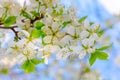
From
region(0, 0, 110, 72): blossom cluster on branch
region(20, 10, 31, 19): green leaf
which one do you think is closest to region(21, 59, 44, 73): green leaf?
region(0, 0, 110, 72): blossom cluster on branch

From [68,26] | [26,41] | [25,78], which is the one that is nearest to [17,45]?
[26,41]

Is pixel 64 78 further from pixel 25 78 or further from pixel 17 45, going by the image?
pixel 17 45

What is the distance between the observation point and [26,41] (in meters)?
0.85

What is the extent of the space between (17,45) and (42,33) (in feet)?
0.24

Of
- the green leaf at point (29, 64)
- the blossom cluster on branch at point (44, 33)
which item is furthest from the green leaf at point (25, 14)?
the green leaf at point (29, 64)

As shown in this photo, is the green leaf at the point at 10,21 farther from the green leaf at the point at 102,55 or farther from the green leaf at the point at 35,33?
the green leaf at the point at 102,55

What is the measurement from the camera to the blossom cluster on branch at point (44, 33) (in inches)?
33.2

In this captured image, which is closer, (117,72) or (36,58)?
(36,58)

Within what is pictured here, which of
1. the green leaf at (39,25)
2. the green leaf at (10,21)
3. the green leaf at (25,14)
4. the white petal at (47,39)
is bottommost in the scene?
the green leaf at (10,21)

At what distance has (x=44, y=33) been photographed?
2.85ft

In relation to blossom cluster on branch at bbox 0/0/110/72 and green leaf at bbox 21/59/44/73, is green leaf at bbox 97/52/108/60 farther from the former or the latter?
green leaf at bbox 21/59/44/73

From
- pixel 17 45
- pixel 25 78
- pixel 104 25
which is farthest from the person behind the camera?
pixel 104 25

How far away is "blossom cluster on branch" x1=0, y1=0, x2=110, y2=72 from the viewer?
0.84 meters

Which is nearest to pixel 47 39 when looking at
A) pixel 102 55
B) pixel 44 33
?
pixel 44 33
